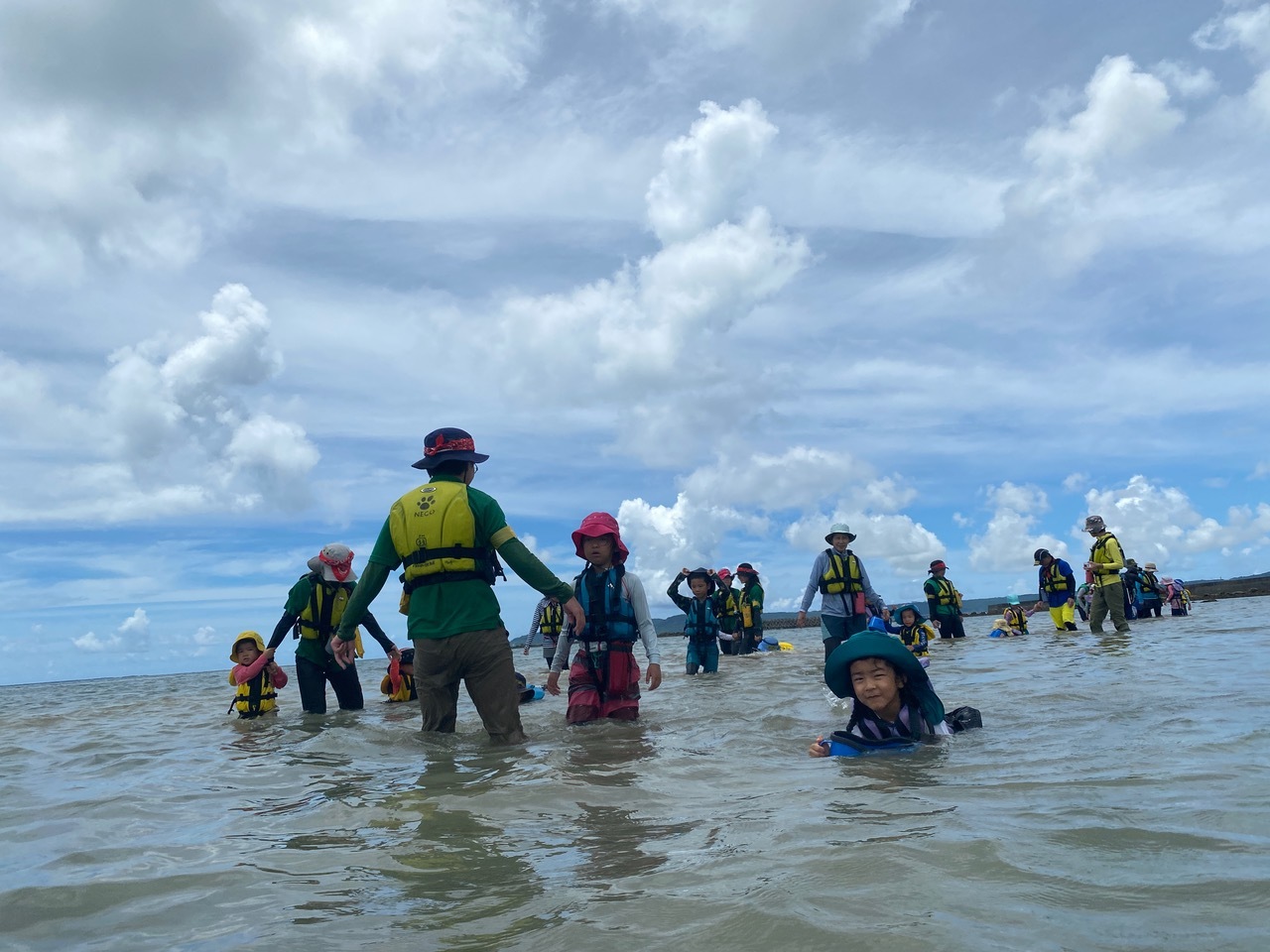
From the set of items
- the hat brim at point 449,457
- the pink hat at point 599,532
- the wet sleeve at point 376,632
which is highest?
the hat brim at point 449,457

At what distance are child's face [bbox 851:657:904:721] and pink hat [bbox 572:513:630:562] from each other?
257 cm

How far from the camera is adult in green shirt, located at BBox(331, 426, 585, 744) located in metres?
5.93

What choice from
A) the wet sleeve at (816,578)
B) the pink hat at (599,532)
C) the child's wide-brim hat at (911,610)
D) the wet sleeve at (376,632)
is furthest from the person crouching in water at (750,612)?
the pink hat at (599,532)

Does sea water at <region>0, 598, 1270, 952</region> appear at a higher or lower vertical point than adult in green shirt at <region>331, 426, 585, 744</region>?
lower

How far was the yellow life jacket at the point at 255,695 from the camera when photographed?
10211 millimetres

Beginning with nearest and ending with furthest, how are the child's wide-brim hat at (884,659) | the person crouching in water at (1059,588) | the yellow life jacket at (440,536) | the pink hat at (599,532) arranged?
1. the child's wide-brim hat at (884,659)
2. the yellow life jacket at (440,536)
3. the pink hat at (599,532)
4. the person crouching in water at (1059,588)

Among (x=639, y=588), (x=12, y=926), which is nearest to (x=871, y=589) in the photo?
(x=639, y=588)

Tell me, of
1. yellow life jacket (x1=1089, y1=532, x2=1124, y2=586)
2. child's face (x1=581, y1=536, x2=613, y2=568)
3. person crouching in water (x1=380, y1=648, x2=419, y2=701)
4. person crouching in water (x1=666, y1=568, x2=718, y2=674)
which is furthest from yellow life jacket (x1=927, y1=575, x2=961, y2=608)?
child's face (x1=581, y1=536, x2=613, y2=568)

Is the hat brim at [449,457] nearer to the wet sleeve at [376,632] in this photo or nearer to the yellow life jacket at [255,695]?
the wet sleeve at [376,632]

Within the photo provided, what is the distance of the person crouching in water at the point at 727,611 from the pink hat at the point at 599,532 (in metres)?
12.8

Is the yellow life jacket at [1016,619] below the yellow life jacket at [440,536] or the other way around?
below

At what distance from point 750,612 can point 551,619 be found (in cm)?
585

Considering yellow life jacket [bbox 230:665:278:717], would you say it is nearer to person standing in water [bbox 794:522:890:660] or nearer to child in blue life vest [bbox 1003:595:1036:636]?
person standing in water [bbox 794:522:890:660]

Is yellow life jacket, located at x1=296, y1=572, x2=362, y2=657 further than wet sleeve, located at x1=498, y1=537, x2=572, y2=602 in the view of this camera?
Yes
